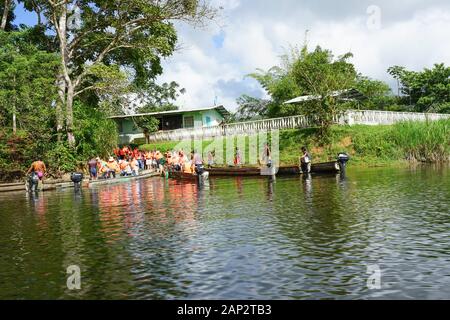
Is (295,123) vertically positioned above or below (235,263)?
above

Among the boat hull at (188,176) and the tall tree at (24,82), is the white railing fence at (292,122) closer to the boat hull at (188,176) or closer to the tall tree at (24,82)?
the boat hull at (188,176)

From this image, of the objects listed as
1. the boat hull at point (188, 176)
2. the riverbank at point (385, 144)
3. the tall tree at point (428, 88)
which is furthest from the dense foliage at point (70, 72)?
the tall tree at point (428, 88)

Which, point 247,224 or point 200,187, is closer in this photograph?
point 247,224

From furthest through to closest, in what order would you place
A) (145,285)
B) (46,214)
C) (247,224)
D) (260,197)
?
(260,197) → (46,214) → (247,224) → (145,285)

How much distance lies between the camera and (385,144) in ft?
117

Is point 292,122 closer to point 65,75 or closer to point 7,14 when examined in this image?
point 65,75

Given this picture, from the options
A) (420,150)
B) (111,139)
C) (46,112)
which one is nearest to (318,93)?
(420,150)

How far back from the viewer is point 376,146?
3588 centimetres

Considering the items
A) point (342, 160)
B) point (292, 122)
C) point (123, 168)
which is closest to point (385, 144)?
point (292, 122)

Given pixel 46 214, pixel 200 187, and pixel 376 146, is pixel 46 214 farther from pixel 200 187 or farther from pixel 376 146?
pixel 376 146

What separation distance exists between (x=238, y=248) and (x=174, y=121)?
45.9m

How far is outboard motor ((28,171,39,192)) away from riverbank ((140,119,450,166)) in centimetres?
1744

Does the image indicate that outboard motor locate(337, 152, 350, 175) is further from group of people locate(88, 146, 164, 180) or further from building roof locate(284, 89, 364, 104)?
group of people locate(88, 146, 164, 180)
